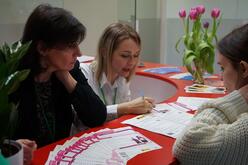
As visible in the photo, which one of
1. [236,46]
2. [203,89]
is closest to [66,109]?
[236,46]

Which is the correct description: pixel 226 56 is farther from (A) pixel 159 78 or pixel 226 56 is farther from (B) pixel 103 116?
(A) pixel 159 78

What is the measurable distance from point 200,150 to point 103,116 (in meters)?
0.58

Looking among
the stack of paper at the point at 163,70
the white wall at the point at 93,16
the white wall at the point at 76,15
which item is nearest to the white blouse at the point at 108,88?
the stack of paper at the point at 163,70

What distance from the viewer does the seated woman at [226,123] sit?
953mm

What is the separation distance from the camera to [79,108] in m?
1.45

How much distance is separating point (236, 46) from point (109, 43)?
3.24 ft

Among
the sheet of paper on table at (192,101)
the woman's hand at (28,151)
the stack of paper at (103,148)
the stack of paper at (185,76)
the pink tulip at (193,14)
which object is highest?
the pink tulip at (193,14)

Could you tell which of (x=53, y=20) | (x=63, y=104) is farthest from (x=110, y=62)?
(x=53, y=20)

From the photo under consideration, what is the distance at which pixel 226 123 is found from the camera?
1.05 m

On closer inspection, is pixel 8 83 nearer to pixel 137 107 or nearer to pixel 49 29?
pixel 49 29

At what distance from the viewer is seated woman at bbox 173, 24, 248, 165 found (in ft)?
3.13

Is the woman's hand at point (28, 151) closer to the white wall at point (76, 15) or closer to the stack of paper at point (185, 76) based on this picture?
the stack of paper at point (185, 76)

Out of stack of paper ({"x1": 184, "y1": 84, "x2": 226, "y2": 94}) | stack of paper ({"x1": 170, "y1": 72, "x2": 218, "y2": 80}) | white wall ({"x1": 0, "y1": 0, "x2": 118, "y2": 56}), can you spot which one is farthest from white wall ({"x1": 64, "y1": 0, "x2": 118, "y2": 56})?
stack of paper ({"x1": 184, "y1": 84, "x2": 226, "y2": 94})

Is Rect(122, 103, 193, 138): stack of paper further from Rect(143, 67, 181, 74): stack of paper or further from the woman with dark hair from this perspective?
Rect(143, 67, 181, 74): stack of paper
